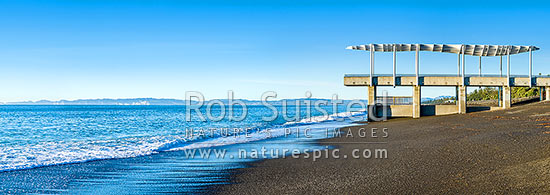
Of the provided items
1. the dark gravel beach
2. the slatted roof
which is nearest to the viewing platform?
the slatted roof

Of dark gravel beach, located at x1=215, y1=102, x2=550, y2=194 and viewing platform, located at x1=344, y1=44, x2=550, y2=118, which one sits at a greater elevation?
viewing platform, located at x1=344, y1=44, x2=550, y2=118

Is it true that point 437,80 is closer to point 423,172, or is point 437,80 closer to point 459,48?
point 459,48

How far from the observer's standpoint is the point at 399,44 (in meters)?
29.2

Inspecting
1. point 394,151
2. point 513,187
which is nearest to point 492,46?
point 394,151

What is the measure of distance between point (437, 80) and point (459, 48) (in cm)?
299

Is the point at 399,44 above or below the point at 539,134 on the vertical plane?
above

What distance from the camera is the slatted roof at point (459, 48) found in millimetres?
29266

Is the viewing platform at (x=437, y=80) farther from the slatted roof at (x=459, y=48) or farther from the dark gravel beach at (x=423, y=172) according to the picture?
the dark gravel beach at (x=423, y=172)

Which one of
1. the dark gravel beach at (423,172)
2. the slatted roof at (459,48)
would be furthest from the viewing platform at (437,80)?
the dark gravel beach at (423,172)

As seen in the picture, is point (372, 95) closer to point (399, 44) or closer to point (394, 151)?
point (399, 44)

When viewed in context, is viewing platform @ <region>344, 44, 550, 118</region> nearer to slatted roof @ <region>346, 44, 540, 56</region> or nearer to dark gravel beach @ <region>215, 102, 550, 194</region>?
slatted roof @ <region>346, 44, 540, 56</region>

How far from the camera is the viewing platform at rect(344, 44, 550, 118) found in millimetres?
29375

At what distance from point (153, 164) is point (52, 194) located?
3.48m

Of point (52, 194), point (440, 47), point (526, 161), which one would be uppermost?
point (440, 47)
